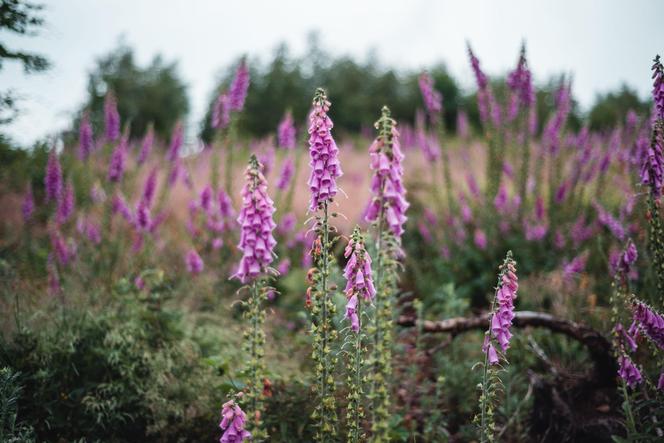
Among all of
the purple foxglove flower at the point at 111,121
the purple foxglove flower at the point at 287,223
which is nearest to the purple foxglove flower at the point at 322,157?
the purple foxglove flower at the point at 287,223

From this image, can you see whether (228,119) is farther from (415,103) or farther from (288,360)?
(415,103)

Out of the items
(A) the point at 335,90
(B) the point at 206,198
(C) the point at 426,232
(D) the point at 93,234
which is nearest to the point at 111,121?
(D) the point at 93,234

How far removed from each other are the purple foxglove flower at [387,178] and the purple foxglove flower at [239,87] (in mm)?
3552

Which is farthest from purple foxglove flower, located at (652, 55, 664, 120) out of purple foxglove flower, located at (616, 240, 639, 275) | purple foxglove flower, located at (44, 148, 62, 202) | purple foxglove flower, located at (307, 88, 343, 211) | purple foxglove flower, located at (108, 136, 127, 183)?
purple foxglove flower, located at (44, 148, 62, 202)

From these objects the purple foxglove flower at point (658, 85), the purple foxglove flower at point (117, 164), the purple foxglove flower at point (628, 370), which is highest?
the purple foxglove flower at point (117, 164)

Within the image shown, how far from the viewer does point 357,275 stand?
2.19 meters

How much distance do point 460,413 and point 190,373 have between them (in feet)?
7.62

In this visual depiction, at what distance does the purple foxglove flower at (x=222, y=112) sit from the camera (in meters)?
5.71

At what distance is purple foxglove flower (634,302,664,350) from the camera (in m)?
2.47

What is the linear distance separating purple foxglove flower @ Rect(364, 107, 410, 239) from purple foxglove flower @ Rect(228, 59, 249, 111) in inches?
140

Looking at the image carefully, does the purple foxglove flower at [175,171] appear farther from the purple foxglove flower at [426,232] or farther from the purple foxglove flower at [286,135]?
the purple foxglove flower at [426,232]

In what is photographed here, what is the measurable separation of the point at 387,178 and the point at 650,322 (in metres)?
1.62

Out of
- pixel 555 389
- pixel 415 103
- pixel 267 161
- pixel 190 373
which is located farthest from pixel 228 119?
pixel 415 103

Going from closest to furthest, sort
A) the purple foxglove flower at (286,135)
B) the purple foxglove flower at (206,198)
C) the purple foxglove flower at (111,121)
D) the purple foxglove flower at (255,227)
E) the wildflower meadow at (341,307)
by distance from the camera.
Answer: the purple foxglove flower at (255,227), the wildflower meadow at (341,307), the purple foxglove flower at (206,198), the purple foxglove flower at (111,121), the purple foxglove flower at (286,135)
